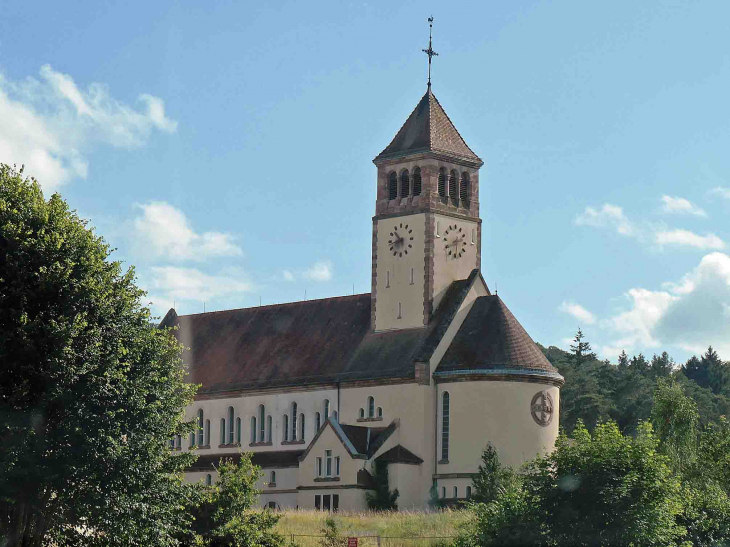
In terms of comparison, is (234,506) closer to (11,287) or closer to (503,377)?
(11,287)

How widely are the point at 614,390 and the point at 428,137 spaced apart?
160ft

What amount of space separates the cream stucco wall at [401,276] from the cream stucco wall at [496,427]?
6.47 meters

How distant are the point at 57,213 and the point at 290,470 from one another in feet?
118

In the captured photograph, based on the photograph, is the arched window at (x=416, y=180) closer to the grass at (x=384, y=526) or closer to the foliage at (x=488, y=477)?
the foliage at (x=488, y=477)

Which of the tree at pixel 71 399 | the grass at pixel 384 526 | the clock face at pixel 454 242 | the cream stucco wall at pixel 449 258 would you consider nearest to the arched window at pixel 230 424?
the cream stucco wall at pixel 449 258

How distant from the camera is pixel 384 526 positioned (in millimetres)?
68000

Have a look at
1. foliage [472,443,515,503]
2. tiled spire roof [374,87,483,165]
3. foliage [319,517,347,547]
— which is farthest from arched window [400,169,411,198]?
foliage [319,517,347,547]

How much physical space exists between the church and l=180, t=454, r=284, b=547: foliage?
84.8 feet

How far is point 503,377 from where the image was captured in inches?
3184

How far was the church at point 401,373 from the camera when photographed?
81.2 meters

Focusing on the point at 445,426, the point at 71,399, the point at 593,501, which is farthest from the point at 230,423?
the point at 593,501

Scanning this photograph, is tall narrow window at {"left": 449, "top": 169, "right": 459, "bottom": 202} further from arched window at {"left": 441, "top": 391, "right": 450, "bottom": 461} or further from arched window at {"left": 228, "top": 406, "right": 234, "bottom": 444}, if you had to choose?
arched window at {"left": 228, "top": 406, "right": 234, "bottom": 444}

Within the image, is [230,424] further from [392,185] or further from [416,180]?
[416,180]

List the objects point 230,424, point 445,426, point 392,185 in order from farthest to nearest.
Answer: point 230,424
point 392,185
point 445,426
